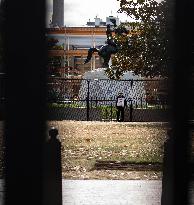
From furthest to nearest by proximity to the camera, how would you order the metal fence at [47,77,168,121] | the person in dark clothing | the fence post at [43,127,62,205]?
the metal fence at [47,77,168,121] < the person in dark clothing < the fence post at [43,127,62,205]

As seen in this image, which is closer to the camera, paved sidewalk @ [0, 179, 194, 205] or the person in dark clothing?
paved sidewalk @ [0, 179, 194, 205]

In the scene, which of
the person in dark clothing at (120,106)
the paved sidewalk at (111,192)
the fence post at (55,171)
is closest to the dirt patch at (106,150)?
the paved sidewalk at (111,192)

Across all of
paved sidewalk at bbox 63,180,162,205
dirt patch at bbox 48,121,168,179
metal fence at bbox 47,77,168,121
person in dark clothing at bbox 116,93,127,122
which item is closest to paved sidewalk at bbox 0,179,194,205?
paved sidewalk at bbox 63,180,162,205

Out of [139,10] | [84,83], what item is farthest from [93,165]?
[84,83]

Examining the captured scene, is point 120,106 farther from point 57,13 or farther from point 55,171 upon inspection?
point 57,13

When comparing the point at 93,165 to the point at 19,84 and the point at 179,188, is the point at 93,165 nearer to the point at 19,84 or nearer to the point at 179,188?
the point at 179,188

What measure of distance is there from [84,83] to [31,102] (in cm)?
2339

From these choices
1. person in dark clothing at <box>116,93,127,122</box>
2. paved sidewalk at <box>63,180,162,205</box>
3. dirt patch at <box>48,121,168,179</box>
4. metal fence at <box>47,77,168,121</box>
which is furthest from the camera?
metal fence at <box>47,77,168,121</box>

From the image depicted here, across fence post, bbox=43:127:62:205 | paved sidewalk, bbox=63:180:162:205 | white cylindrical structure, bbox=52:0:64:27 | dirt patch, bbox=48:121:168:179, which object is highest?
white cylindrical structure, bbox=52:0:64:27

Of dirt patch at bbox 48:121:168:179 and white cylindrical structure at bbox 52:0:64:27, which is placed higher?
white cylindrical structure at bbox 52:0:64:27

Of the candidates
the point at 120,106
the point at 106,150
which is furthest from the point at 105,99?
the point at 106,150

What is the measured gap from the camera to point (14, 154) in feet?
5.06

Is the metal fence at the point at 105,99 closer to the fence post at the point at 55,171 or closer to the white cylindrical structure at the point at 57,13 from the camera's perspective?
the fence post at the point at 55,171

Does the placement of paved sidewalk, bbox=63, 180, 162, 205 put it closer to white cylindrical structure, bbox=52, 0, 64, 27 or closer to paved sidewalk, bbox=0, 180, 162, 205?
paved sidewalk, bbox=0, 180, 162, 205
